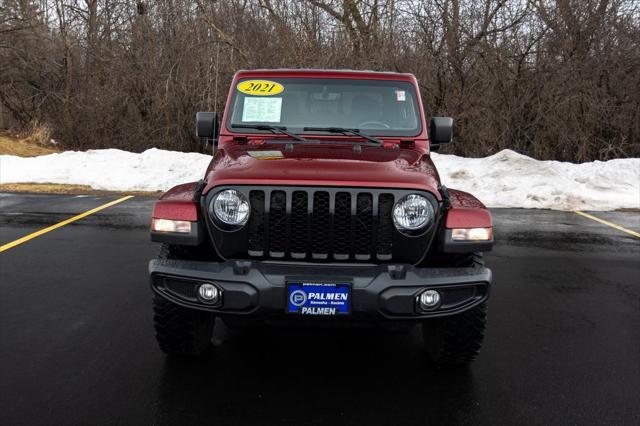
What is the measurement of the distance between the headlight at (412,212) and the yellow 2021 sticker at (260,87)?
1.96 m

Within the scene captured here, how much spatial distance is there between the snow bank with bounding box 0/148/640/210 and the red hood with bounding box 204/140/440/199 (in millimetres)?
8506

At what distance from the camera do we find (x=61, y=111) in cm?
2031

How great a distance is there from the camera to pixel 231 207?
135 inches

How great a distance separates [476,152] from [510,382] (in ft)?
43.4

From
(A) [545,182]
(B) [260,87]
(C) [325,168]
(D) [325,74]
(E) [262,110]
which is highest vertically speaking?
(D) [325,74]

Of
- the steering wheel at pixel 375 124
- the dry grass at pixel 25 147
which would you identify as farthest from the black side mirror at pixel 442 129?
the dry grass at pixel 25 147

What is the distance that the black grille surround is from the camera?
3.38 m

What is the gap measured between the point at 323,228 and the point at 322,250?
0.12 meters

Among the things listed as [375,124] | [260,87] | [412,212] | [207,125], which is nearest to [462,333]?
[412,212]

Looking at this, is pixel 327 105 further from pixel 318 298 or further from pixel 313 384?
pixel 313 384

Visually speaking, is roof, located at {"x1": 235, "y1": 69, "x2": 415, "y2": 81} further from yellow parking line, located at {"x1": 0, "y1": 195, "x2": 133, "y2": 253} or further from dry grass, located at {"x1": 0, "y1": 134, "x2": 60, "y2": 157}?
dry grass, located at {"x1": 0, "y1": 134, "x2": 60, "y2": 157}

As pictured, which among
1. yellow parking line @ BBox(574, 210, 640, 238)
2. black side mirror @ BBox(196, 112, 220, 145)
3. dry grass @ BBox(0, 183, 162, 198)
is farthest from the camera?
→ dry grass @ BBox(0, 183, 162, 198)

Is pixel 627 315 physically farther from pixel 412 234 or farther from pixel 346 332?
pixel 412 234

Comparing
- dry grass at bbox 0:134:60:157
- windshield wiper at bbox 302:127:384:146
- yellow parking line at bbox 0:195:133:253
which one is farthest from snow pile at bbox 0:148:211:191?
windshield wiper at bbox 302:127:384:146
